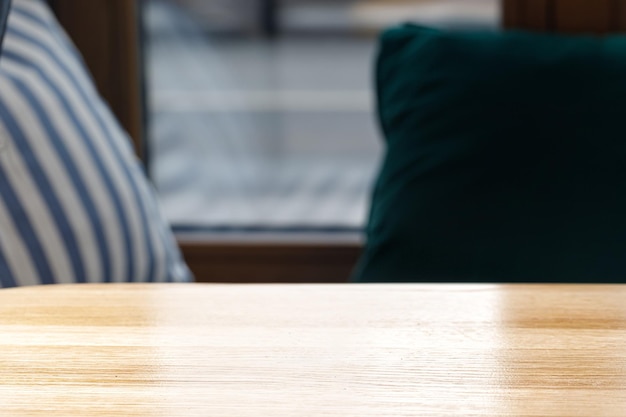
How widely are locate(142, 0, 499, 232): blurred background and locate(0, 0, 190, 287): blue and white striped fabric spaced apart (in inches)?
19.4

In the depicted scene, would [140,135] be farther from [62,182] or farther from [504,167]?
[504,167]

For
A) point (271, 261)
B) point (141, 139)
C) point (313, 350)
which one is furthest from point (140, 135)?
point (313, 350)

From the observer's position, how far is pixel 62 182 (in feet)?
4.32

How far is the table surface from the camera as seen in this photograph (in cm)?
62

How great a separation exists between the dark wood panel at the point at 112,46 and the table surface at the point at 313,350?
41.4 inches

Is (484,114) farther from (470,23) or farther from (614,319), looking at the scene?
(614,319)

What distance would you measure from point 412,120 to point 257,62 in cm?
54

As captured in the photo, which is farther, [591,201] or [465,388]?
[591,201]

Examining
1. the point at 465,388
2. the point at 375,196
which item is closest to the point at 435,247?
the point at 375,196

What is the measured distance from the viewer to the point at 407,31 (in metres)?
1.59

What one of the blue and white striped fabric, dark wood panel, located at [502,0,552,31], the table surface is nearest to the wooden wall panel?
dark wood panel, located at [502,0,552,31]

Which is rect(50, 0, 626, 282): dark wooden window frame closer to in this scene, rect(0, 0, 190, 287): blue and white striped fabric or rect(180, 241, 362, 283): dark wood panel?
rect(180, 241, 362, 283): dark wood panel

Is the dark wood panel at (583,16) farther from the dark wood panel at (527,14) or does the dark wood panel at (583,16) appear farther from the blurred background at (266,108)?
the blurred background at (266,108)

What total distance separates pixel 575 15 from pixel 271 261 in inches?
28.2
